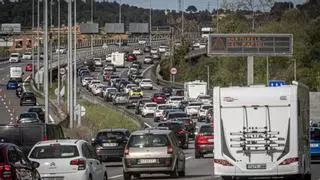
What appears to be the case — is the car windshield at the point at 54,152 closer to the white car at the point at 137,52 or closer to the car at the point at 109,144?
the car at the point at 109,144

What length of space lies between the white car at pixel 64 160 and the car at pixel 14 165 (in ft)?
6.53

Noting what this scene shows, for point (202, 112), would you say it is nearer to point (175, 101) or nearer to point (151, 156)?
point (175, 101)

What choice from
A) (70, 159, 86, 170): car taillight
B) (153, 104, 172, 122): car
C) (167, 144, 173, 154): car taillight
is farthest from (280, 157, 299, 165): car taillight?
(153, 104, 172, 122): car

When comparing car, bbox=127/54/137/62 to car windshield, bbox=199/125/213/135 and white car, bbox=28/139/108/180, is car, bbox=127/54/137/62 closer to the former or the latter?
car windshield, bbox=199/125/213/135

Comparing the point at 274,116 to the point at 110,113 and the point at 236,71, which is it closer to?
the point at 110,113

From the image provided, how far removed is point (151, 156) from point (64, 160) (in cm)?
757

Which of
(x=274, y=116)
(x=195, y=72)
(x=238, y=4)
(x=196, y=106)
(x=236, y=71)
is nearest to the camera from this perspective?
(x=274, y=116)

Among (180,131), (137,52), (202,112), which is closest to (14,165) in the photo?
(180,131)

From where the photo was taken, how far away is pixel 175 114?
6725 centimetres

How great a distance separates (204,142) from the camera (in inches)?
1738

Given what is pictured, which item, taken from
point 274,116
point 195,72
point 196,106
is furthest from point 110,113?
point 195,72

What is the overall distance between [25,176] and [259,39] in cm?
4806

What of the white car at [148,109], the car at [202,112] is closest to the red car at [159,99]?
the white car at [148,109]

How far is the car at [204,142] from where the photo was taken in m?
43.8
